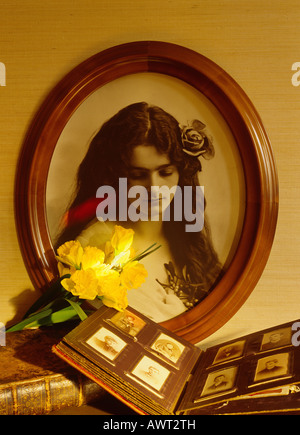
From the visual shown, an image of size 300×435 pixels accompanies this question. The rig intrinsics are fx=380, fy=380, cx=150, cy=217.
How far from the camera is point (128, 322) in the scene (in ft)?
2.27

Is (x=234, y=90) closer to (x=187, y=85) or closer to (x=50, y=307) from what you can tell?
(x=187, y=85)

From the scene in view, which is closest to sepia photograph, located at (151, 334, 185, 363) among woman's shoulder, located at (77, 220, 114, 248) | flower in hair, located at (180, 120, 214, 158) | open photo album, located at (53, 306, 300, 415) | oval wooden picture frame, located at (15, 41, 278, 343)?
open photo album, located at (53, 306, 300, 415)

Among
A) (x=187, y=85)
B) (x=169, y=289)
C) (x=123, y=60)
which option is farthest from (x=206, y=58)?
(x=169, y=289)

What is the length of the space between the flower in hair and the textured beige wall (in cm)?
13

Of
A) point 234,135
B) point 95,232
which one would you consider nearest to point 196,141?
point 234,135

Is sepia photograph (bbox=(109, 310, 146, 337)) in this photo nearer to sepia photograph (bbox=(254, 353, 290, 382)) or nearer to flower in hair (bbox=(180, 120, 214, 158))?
sepia photograph (bbox=(254, 353, 290, 382))

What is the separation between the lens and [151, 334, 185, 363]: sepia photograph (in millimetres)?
655

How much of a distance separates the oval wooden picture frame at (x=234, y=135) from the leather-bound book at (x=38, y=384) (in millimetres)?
202

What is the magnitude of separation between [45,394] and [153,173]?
0.47 m

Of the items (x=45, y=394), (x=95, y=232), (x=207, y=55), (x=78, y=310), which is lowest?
(x=45, y=394)

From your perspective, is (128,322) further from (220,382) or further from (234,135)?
(234,135)

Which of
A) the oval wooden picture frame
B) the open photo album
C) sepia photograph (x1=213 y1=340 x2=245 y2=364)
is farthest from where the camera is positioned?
the oval wooden picture frame

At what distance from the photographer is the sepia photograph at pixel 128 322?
67cm
